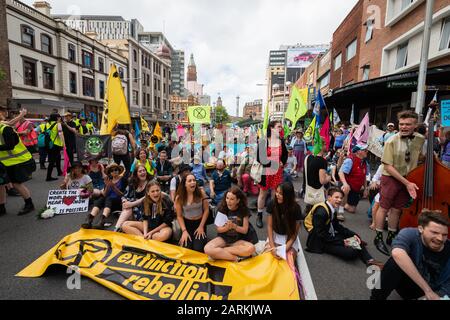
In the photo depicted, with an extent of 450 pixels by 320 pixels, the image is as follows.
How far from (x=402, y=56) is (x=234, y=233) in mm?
14352

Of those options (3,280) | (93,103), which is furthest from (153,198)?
(93,103)

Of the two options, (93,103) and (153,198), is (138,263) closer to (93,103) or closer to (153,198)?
(153,198)

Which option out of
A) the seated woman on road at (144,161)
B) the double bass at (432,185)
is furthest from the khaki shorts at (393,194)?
the seated woman on road at (144,161)

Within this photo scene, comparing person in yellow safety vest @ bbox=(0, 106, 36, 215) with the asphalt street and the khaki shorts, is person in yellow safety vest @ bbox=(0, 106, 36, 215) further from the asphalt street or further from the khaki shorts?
the khaki shorts

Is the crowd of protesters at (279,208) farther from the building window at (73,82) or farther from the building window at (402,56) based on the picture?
the building window at (73,82)

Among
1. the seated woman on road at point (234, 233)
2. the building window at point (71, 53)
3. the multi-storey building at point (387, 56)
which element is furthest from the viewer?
the building window at point (71, 53)

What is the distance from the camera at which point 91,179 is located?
562 centimetres

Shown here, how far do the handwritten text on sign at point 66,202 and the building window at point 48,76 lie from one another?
22972mm

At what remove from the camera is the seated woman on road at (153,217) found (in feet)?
12.2

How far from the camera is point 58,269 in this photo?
2.99 m

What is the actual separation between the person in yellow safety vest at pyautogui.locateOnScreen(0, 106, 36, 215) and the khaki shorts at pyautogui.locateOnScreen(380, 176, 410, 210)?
6.20 m

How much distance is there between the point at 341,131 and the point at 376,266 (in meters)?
9.35

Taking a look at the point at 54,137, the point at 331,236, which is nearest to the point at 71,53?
the point at 54,137

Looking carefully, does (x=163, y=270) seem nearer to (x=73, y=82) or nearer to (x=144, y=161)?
(x=144, y=161)
